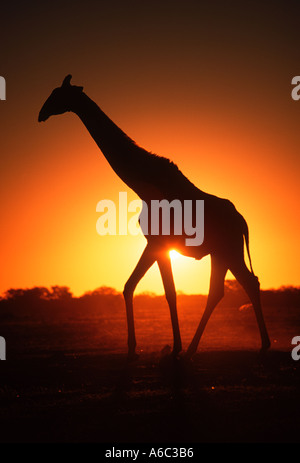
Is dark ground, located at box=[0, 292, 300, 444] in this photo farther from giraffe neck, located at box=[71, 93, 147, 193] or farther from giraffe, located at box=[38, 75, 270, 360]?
giraffe neck, located at box=[71, 93, 147, 193]

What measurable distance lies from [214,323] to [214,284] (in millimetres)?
18821

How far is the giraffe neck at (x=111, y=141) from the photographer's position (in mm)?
10617

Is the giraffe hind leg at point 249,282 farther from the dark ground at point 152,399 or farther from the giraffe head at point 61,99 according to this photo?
the giraffe head at point 61,99

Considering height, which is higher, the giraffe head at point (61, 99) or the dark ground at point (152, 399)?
the giraffe head at point (61, 99)

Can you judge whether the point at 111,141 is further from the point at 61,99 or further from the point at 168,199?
the point at 168,199

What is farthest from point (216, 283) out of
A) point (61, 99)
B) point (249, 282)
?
point (61, 99)

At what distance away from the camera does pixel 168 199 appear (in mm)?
10336

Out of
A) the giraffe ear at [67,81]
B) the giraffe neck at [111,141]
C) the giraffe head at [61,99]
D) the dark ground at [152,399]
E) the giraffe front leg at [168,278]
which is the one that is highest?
the giraffe ear at [67,81]

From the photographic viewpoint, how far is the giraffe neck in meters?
10.6

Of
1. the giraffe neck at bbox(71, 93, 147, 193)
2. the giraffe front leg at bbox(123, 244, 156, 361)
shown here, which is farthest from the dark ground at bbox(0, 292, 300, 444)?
the giraffe neck at bbox(71, 93, 147, 193)

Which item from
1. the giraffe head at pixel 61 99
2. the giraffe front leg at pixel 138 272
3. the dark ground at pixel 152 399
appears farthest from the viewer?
the giraffe head at pixel 61 99

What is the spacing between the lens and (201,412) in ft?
23.3

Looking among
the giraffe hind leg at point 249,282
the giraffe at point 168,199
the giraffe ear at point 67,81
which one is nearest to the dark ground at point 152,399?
the giraffe at point 168,199

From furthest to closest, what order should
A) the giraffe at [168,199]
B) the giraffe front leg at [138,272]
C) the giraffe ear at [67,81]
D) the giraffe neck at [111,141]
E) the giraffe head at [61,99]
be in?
the giraffe ear at [67,81]
the giraffe head at [61,99]
the giraffe neck at [111,141]
the giraffe at [168,199]
the giraffe front leg at [138,272]
